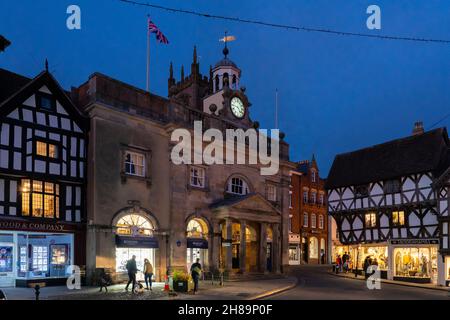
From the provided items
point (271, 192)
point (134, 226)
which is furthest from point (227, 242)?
point (271, 192)

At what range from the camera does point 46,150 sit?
2152 centimetres

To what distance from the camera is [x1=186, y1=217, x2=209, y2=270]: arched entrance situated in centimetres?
2723

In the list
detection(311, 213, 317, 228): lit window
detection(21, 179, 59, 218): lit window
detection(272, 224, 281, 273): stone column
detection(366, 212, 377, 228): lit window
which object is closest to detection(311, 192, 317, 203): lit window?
detection(311, 213, 317, 228): lit window

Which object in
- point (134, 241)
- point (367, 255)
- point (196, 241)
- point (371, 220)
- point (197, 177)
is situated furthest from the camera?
point (367, 255)

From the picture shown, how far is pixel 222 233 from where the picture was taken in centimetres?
2934

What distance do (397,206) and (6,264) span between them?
2478cm

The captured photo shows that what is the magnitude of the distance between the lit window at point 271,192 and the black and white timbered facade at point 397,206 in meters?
6.41

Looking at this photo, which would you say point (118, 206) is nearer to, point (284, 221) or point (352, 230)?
point (284, 221)

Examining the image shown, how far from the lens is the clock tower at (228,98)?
31231 mm

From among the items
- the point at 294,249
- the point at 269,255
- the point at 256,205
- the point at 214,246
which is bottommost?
the point at 294,249

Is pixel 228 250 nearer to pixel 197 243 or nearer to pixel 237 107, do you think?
pixel 197 243

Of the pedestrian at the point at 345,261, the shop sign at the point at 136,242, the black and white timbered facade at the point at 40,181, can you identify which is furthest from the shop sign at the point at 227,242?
the pedestrian at the point at 345,261

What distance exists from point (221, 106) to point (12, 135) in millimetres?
15348

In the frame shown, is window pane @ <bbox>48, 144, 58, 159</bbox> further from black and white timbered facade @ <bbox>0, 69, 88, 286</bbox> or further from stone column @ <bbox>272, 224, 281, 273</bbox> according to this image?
stone column @ <bbox>272, 224, 281, 273</bbox>
